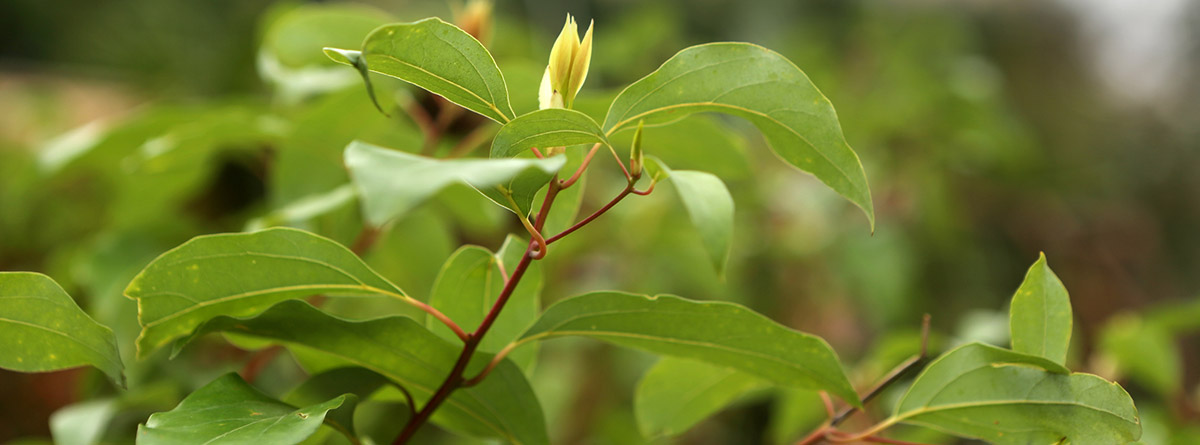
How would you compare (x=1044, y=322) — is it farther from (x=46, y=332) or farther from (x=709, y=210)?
(x=46, y=332)

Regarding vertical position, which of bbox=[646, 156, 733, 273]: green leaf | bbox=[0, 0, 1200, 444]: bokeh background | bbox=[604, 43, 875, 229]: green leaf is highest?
bbox=[604, 43, 875, 229]: green leaf

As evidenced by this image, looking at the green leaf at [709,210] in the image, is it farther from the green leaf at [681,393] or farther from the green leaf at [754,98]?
the green leaf at [681,393]

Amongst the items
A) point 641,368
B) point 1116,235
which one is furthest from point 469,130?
point 1116,235

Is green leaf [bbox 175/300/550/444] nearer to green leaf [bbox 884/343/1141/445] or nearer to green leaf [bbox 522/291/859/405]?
green leaf [bbox 522/291/859/405]

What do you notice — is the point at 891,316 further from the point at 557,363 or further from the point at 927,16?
the point at 927,16

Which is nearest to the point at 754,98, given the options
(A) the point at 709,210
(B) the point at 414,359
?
(A) the point at 709,210

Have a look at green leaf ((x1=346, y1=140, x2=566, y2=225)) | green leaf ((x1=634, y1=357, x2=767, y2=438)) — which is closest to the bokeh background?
green leaf ((x1=634, y1=357, x2=767, y2=438))
